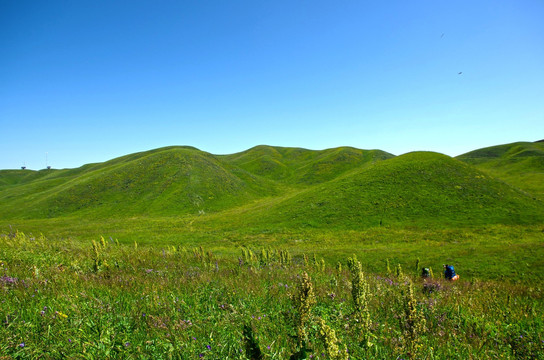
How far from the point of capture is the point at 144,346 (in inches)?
156

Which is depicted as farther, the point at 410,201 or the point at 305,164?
the point at 305,164

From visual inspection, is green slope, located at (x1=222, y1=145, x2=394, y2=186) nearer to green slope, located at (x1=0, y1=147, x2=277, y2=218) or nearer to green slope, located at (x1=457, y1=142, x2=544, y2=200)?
green slope, located at (x1=0, y1=147, x2=277, y2=218)

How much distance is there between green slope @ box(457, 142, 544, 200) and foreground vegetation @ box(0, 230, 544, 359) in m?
74.2

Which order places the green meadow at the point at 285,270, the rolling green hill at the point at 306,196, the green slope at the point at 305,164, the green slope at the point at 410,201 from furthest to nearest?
the green slope at the point at 305,164 < the rolling green hill at the point at 306,196 < the green slope at the point at 410,201 < the green meadow at the point at 285,270

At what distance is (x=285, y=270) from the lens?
10312mm

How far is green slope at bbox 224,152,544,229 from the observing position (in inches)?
1657

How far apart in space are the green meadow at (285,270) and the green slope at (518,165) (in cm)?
284

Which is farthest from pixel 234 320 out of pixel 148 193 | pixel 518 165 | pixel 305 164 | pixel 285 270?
pixel 518 165

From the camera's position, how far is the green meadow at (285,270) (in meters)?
4.00

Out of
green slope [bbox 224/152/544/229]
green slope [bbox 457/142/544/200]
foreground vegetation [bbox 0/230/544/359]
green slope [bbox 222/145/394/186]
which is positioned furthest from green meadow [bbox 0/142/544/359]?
green slope [bbox 222/145/394/186]

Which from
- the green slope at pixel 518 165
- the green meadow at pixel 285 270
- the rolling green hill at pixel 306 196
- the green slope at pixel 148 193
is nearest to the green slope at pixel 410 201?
the rolling green hill at pixel 306 196

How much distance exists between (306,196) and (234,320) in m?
56.4

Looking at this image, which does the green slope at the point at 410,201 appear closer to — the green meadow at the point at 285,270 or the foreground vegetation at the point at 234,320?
the green meadow at the point at 285,270

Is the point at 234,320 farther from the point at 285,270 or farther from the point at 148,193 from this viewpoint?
the point at 148,193
